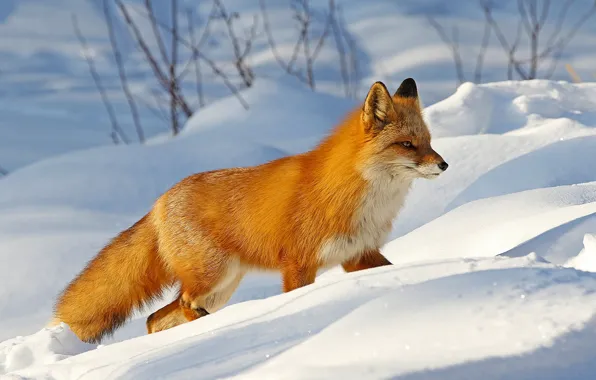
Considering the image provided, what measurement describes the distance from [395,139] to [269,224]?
0.55m

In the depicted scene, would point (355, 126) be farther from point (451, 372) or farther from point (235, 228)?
point (451, 372)

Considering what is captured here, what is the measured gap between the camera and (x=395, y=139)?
2963 mm

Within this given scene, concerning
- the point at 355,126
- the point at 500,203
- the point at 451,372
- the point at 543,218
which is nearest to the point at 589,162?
the point at 500,203

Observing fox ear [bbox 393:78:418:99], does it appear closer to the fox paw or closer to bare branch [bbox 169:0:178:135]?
the fox paw

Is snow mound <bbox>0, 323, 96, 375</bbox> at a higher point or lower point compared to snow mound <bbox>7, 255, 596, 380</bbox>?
lower

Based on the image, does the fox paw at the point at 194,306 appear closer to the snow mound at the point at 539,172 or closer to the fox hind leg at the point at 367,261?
the fox hind leg at the point at 367,261

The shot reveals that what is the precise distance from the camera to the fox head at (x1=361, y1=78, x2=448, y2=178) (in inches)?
114

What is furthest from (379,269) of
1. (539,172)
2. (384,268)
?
(539,172)

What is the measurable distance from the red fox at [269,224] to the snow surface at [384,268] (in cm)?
20

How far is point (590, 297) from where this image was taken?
1.99m

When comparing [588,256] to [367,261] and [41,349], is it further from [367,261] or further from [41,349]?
[41,349]

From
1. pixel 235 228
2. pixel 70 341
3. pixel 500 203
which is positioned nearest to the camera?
pixel 70 341

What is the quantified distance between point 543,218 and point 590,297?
1401mm

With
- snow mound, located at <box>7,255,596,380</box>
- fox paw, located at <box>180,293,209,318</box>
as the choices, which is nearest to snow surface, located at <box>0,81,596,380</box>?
snow mound, located at <box>7,255,596,380</box>
